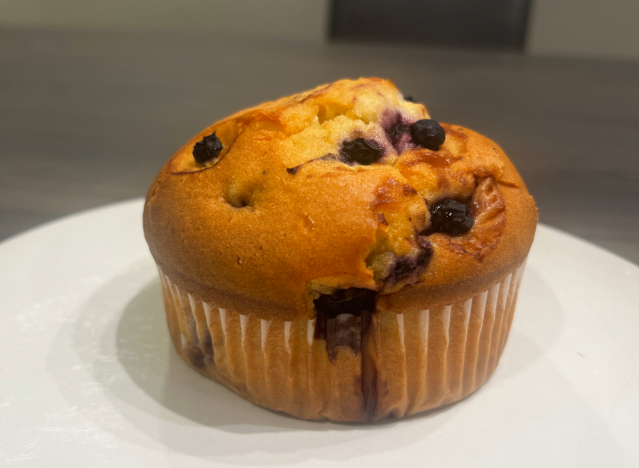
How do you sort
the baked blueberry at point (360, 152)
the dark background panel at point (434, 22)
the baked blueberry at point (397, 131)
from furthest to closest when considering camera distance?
the dark background panel at point (434, 22) < the baked blueberry at point (397, 131) < the baked blueberry at point (360, 152)

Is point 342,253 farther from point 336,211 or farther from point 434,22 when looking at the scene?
point 434,22

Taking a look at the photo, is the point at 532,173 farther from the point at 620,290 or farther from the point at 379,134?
the point at 379,134

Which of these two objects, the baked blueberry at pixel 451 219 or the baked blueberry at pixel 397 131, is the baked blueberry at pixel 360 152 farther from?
the baked blueberry at pixel 451 219

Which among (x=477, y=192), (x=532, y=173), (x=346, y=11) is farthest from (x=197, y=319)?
(x=346, y=11)

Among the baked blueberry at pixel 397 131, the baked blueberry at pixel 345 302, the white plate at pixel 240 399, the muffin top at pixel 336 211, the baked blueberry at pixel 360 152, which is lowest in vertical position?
the white plate at pixel 240 399

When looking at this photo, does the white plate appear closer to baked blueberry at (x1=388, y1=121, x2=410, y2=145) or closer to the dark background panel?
baked blueberry at (x1=388, y1=121, x2=410, y2=145)

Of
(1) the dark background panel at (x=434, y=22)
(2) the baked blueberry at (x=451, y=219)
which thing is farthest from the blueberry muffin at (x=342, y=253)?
(1) the dark background panel at (x=434, y=22)

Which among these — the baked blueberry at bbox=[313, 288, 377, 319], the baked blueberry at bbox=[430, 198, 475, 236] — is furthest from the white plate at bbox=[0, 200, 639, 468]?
the baked blueberry at bbox=[430, 198, 475, 236]
